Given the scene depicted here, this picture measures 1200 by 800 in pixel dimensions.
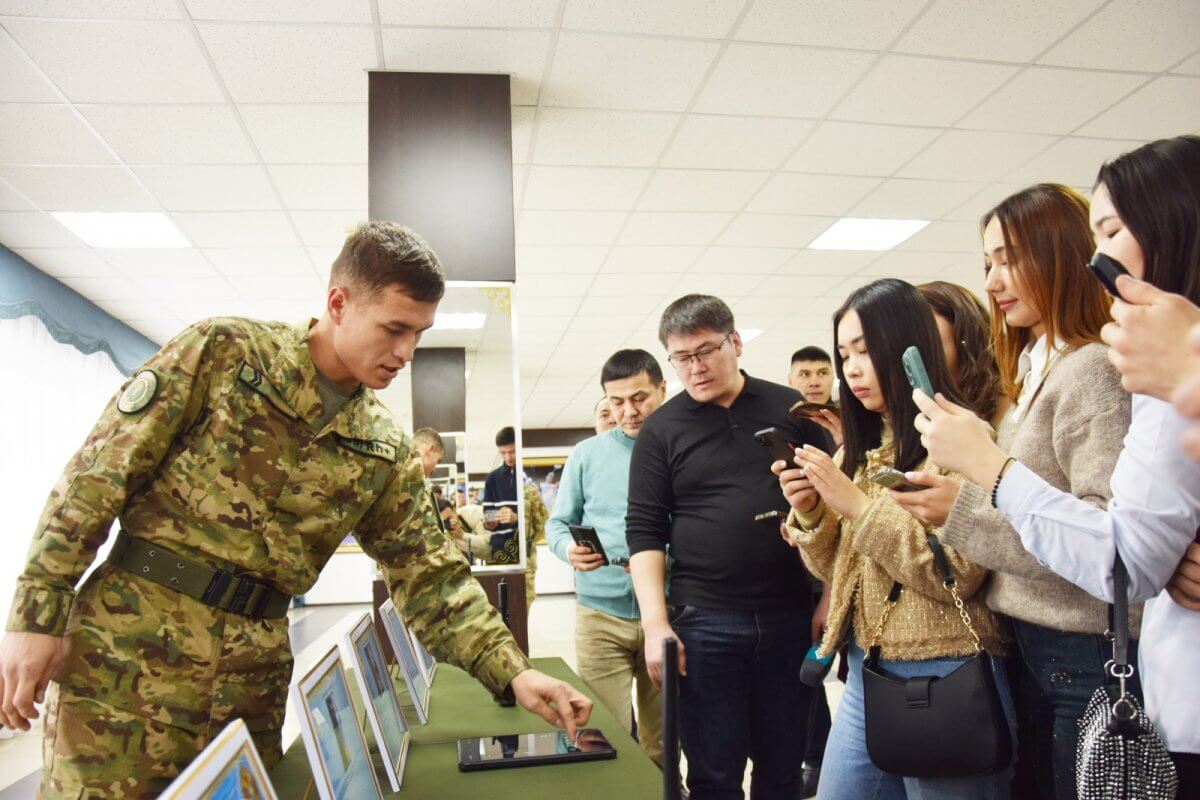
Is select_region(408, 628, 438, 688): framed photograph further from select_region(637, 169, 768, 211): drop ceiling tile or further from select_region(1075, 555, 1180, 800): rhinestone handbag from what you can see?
select_region(637, 169, 768, 211): drop ceiling tile

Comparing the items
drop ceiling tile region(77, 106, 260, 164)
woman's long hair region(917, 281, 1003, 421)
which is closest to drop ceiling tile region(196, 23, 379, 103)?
drop ceiling tile region(77, 106, 260, 164)

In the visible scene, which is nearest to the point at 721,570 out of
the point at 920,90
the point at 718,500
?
the point at 718,500

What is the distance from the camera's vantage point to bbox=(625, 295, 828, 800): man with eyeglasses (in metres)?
1.63

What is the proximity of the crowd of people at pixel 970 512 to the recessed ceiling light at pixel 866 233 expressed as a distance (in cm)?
330

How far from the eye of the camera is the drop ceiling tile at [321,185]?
3.79 meters

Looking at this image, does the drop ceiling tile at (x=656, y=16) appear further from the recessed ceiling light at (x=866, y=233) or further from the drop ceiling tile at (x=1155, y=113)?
the recessed ceiling light at (x=866, y=233)

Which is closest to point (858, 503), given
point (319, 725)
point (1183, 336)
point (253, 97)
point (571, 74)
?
point (1183, 336)

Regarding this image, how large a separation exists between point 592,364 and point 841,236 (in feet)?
14.1

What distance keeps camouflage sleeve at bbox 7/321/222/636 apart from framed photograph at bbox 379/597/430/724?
566mm

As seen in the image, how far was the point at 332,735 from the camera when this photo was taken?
0.89 metres

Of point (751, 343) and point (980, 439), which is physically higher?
point (751, 343)

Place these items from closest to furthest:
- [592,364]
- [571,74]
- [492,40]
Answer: [492,40], [571,74], [592,364]

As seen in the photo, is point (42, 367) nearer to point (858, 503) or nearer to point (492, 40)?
point (492, 40)

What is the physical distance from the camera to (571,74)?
306cm
